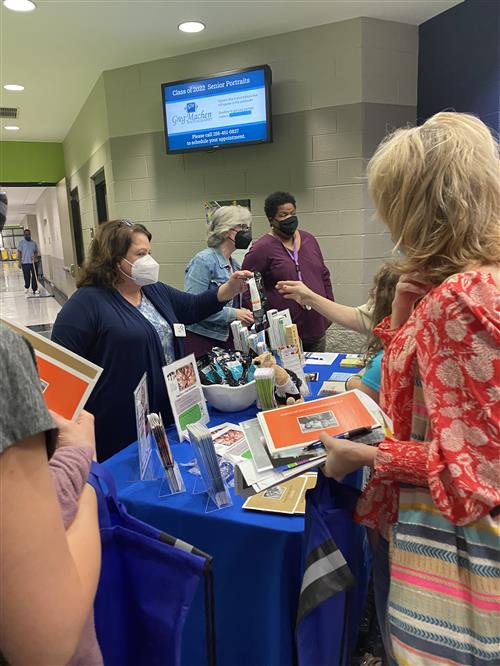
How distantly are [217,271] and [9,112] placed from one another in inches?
195

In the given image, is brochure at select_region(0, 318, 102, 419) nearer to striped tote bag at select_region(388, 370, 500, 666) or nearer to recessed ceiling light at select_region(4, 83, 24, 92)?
striped tote bag at select_region(388, 370, 500, 666)

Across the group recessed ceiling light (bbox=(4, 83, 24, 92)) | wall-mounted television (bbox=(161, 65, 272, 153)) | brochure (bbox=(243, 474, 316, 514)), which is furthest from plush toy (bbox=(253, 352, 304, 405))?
recessed ceiling light (bbox=(4, 83, 24, 92))

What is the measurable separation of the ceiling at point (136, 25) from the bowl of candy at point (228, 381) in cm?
286

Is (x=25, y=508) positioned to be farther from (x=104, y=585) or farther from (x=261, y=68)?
(x=261, y=68)

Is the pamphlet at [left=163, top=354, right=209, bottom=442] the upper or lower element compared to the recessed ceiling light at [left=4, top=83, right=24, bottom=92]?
lower

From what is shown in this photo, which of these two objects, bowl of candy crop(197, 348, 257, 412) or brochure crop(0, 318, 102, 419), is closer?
brochure crop(0, 318, 102, 419)

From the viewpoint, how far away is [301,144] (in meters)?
→ 3.90

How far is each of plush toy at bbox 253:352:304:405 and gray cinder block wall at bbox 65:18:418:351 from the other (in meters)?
2.25

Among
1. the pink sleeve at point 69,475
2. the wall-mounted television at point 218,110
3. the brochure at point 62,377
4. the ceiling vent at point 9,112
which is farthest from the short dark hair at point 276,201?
the ceiling vent at point 9,112

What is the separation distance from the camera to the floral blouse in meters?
0.82

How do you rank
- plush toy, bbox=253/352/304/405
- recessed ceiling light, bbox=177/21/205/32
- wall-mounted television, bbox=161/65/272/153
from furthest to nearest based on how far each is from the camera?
wall-mounted television, bbox=161/65/272/153, recessed ceiling light, bbox=177/21/205/32, plush toy, bbox=253/352/304/405

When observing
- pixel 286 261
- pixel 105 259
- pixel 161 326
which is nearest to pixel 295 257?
pixel 286 261

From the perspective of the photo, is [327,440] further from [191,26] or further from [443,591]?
[191,26]

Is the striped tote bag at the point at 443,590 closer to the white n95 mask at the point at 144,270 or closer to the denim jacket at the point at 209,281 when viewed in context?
the white n95 mask at the point at 144,270
